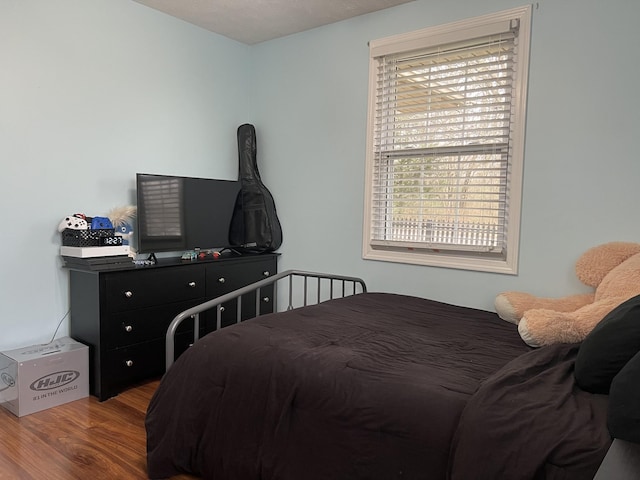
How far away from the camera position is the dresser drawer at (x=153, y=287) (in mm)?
2693

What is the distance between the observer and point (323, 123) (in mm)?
3457

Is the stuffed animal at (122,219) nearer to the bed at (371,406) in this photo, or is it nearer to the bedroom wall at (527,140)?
the bedroom wall at (527,140)

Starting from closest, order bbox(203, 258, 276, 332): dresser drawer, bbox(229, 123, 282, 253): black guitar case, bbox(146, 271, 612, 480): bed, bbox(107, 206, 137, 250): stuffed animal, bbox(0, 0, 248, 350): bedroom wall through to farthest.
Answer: bbox(146, 271, 612, 480): bed, bbox(0, 0, 248, 350): bedroom wall, bbox(107, 206, 137, 250): stuffed animal, bbox(203, 258, 276, 332): dresser drawer, bbox(229, 123, 282, 253): black guitar case

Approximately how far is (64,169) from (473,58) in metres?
2.55

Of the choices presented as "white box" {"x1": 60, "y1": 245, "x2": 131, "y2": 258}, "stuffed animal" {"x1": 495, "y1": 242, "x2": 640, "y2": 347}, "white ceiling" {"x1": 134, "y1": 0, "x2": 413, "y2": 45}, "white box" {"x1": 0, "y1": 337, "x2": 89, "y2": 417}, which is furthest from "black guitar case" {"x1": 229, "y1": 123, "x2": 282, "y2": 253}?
"stuffed animal" {"x1": 495, "y1": 242, "x2": 640, "y2": 347}

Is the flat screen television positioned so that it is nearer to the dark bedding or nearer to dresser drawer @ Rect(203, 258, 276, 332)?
dresser drawer @ Rect(203, 258, 276, 332)

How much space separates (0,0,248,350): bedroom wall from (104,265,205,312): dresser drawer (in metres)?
0.42

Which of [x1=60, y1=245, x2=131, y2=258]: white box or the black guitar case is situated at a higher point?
the black guitar case

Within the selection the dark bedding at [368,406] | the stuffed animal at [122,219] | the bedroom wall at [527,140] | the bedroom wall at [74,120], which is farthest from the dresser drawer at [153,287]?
the dark bedding at [368,406]

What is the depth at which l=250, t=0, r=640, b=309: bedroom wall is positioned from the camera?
2.36 meters

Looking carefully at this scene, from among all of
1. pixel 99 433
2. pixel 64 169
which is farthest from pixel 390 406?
pixel 64 169

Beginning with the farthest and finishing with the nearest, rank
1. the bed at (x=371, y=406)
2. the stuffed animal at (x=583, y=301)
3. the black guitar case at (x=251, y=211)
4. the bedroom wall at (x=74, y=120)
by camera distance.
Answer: the black guitar case at (x=251, y=211)
the bedroom wall at (x=74, y=120)
the stuffed animal at (x=583, y=301)
the bed at (x=371, y=406)

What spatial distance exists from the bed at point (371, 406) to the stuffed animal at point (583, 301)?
113 mm

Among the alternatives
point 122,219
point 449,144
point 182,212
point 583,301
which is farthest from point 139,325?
point 583,301
